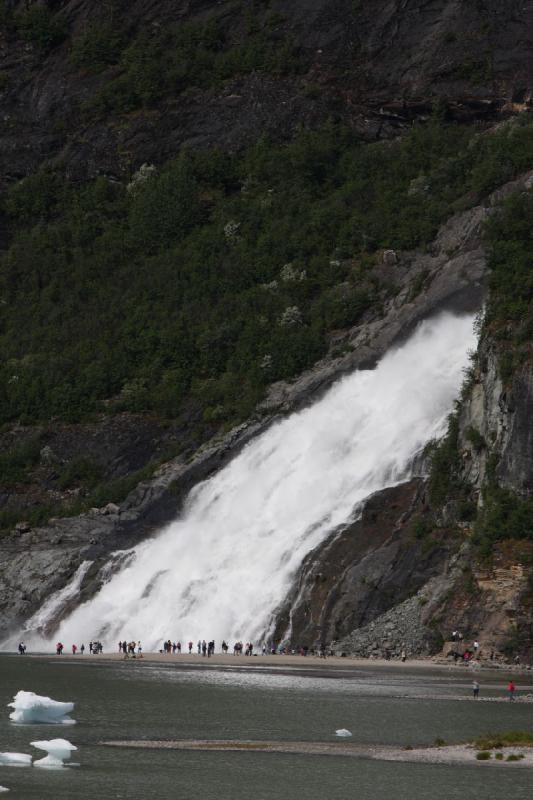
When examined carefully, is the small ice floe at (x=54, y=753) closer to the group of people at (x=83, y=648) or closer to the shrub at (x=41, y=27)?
the group of people at (x=83, y=648)

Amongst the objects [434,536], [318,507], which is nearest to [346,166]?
[318,507]

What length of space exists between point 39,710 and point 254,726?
290 inches

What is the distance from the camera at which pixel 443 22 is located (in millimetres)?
149875

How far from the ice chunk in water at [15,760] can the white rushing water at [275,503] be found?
41.5 metres

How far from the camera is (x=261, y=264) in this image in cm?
13588

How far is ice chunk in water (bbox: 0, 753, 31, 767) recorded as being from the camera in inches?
1927

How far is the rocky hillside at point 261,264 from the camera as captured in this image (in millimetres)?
87438

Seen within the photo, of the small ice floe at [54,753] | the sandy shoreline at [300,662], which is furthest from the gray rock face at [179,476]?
the small ice floe at [54,753]

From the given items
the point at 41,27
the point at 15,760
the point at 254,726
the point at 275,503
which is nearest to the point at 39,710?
the point at 254,726

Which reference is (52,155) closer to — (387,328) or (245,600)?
(387,328)

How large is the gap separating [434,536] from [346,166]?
6333cm

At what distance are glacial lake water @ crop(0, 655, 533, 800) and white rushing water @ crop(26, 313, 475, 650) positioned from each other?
11301mm

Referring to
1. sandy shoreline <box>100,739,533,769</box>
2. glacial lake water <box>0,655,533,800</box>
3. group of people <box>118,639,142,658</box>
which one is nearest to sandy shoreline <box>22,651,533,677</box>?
group of people <box>118,639,142,658</box>

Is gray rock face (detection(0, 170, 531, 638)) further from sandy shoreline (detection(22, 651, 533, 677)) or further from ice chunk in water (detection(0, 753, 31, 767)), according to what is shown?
ice chunk in water (detection(0, 753, 31, 767))
